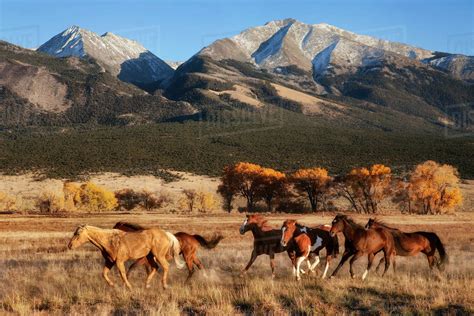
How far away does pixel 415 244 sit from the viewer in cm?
→ 1461

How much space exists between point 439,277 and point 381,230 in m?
1.88

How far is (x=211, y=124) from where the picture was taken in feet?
526

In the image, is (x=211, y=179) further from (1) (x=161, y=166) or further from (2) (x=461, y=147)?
(2) (x=461, y=147)

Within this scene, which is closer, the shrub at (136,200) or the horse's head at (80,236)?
the horse's head at (80,236)

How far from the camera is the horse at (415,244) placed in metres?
14.5

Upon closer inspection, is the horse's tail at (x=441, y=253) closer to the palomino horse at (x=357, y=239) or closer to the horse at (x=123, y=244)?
the palomino horse at (x=357, y=239)

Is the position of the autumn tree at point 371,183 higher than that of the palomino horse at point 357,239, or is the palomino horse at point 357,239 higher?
the autumn tree at point 371,183

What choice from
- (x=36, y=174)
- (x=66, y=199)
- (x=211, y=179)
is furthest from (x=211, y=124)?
(x=66, y=199)

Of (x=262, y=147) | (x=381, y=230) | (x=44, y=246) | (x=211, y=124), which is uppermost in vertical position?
(x=211, y=124)

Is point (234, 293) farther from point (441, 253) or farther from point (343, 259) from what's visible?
point (441, 253)

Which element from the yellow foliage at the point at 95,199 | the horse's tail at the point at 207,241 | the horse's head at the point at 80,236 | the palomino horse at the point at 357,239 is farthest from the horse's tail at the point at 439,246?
the yellow foliage at the point at 95,199

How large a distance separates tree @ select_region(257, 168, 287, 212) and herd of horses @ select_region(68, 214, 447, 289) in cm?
5504

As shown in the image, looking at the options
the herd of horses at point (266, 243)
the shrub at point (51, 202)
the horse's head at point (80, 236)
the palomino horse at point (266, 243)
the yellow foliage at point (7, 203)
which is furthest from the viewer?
the yellow foliage at point (7, 203)

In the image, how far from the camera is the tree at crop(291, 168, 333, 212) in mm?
69438
